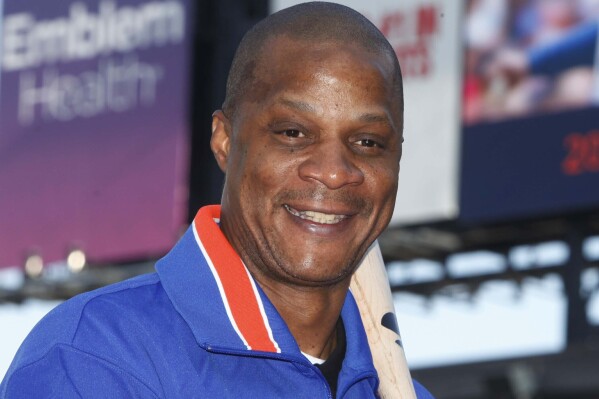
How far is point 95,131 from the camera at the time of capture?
44.8ft

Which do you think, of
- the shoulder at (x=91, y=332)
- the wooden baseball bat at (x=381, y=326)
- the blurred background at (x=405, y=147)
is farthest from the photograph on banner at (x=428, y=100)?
the shoulder at (x=91, y=332)

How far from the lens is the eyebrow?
3029mm

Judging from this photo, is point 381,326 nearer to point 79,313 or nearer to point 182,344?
point 182,344

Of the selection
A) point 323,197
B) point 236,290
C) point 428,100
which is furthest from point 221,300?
point 428,100

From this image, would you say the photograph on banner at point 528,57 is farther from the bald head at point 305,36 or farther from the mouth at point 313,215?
the mouth at point 313,215

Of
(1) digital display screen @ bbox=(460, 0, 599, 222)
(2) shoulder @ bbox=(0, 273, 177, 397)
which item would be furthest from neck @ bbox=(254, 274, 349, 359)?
(1) digital display screen @ bbox=(460, 0, 599, 222)

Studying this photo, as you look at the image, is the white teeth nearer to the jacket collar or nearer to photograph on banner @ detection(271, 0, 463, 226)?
the jacket collar

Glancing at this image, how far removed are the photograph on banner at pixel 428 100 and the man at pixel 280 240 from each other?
8030 mm

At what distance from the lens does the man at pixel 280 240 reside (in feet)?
9.70

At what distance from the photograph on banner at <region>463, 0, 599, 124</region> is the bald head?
742 centimetres

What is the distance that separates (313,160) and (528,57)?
26.4 ft

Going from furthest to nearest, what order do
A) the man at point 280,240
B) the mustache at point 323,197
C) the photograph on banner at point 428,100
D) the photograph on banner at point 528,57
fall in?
1. the photograph on banner at point 428,100
2. the photograph on banner at point 528,57
3. the mustache at point 323,197
4. the man at point 280,240

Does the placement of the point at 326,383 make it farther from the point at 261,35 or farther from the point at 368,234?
the point at 261,35

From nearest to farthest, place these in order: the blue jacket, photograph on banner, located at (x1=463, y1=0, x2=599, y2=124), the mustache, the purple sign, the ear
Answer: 1. the blue jacket
2. the mustache
3. the ear
4. photograph on banner, located at (x1=463, y1=0, x2=599, y2=124)
5. the purple sign
